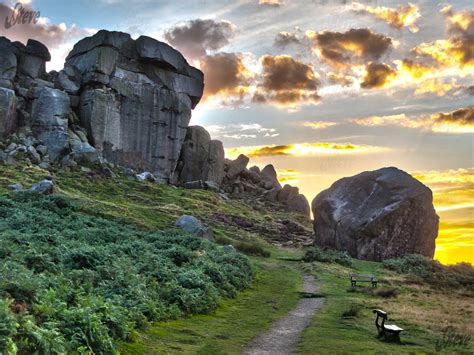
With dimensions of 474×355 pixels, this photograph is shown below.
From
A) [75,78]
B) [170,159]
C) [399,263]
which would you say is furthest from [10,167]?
[399,263]

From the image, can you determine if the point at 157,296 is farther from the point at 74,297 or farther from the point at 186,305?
the point at 74,297

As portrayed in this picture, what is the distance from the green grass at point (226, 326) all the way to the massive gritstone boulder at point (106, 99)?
200 feet

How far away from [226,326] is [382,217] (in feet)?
133

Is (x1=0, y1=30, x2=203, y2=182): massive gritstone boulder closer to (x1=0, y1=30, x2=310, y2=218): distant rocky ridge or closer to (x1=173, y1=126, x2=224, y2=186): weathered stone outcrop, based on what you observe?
(x1=0, y1=30, x2=310, y2=218): distant rocky ridge

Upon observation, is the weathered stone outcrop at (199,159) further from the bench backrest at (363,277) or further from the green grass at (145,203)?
the bench backrest at (363,277)

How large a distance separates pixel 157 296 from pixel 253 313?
5.89 m

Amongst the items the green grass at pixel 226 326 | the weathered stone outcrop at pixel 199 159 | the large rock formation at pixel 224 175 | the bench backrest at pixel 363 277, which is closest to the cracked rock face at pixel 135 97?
the weathered stone outcrop at pixel 199 159

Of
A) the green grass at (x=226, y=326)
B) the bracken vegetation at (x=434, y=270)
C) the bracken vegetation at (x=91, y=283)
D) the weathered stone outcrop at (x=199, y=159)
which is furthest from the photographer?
the weathered stone outcrop at (x=199, y=159)

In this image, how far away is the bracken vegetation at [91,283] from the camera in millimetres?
13312

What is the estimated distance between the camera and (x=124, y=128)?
10550 cm

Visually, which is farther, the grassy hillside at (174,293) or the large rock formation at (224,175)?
the large rock formation at (224,175)

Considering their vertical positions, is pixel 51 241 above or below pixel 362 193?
below

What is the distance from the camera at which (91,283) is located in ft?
64.2

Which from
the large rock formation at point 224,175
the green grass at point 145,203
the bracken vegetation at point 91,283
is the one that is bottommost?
the bracken vegetation at point 91,283
